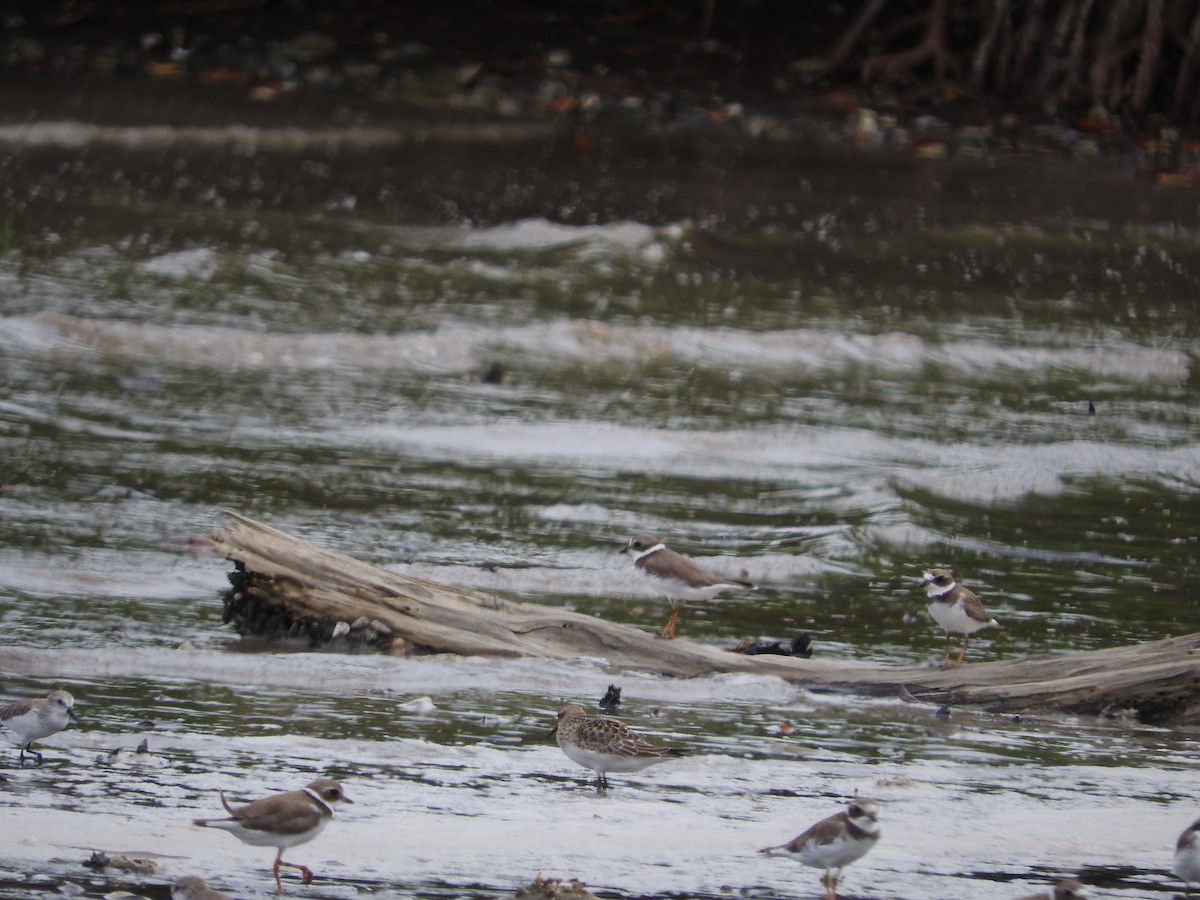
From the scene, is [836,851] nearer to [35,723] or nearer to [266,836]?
[266,836]

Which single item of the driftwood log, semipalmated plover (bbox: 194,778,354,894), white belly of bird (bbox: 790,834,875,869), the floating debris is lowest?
the driftwood log

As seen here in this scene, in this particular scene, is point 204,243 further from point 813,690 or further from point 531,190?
point 813,690

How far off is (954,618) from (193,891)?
3717 millimetres

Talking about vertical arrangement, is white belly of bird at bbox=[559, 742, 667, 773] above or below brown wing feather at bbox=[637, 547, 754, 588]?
above

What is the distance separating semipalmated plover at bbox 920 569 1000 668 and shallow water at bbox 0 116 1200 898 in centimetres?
27

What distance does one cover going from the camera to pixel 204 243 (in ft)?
48.0

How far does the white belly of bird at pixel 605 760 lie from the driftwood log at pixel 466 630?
54.5 inches

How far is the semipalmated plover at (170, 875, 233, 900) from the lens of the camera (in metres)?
4.07

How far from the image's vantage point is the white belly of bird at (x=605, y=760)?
524 centimetres

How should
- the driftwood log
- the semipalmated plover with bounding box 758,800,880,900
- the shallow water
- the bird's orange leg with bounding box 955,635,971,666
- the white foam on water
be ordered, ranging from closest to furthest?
the semipalmated plover with bounding box 758,800,880,900, the shallow water, the driftwood log, the bird's orange leg with bounding box 955,635,971,666, the white foam on water

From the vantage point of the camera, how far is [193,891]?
4078 millimetres

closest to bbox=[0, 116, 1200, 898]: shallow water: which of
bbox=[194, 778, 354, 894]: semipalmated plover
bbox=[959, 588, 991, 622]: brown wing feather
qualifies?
bbox=[194, 778, 354, 894]: semipalmated plover

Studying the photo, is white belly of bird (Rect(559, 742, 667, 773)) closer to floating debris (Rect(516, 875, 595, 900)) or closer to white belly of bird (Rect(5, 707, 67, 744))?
floating debris (Rect(516, 875, 595, 900))

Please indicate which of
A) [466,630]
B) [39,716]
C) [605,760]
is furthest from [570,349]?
[39,716]
